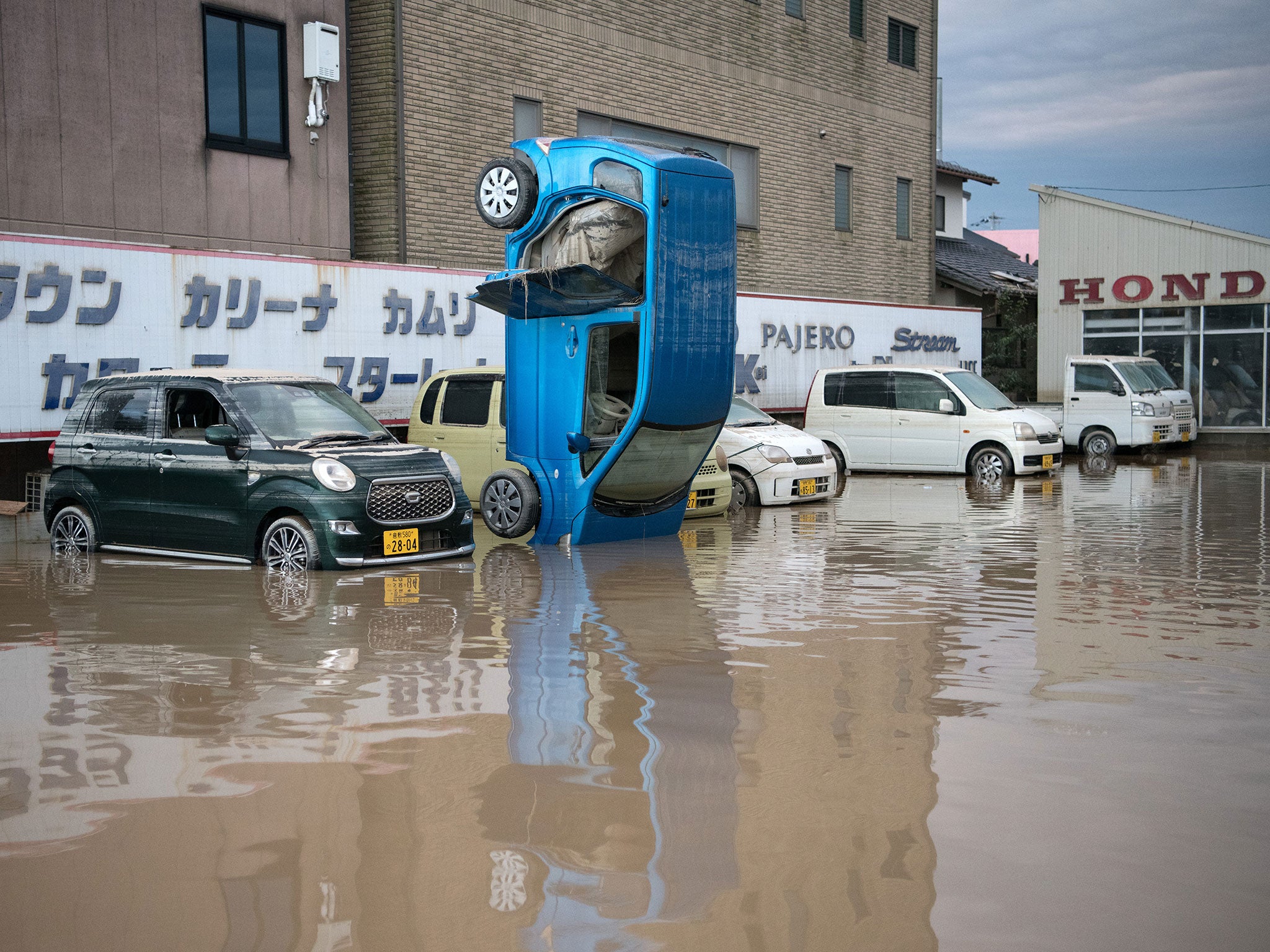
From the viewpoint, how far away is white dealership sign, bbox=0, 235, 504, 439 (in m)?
12.4

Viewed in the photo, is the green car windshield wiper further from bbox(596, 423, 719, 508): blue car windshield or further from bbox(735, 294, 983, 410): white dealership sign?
bbox(735, 294, 983, 410): white dealership sign

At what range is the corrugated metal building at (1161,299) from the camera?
2878 centimetres

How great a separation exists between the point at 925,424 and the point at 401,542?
11.2 meters

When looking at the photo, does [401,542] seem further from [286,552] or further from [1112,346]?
[1112,346]

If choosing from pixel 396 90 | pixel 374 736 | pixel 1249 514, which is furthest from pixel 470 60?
pixel 374 736

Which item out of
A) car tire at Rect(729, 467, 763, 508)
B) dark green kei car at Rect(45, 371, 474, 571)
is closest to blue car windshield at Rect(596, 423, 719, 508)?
dark green kei car at Rect(45, 371, 474, 571)

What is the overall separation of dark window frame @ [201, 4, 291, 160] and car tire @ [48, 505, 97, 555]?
5845 millimetres

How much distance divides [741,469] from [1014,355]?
20.5 metres

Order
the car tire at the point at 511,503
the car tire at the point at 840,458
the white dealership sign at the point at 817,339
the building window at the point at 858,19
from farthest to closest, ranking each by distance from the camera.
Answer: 1. the building window at the point at 858,19
2. the white dealership sign at the point at 817,339
3. the car tire at the point at 840,458
4. the car tire at the point at 511,503

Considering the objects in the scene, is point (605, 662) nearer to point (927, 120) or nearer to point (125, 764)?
point (125, 764)

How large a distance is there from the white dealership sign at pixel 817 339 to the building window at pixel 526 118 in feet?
13.0

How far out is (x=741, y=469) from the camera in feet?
51.9

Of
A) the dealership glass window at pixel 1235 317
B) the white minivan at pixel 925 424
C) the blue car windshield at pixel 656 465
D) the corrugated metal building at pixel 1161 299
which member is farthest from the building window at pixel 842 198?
the blue car windshield at pixel 656 465

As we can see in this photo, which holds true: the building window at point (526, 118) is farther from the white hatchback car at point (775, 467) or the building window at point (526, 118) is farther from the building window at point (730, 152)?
the white hatchback car at point (775, 467)
